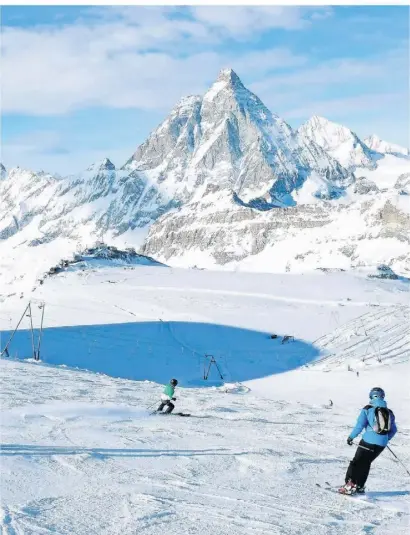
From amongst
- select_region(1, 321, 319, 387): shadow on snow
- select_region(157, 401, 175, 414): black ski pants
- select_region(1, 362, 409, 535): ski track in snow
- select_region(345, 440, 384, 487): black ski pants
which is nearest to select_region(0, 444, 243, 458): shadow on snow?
select_region(1, 362, 409, 535): ski track in snow

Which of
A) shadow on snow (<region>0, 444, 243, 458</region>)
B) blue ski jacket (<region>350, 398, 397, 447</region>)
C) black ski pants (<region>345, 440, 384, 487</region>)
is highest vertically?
blue ski jacket (<region>350, 398, 397, 447</region>)

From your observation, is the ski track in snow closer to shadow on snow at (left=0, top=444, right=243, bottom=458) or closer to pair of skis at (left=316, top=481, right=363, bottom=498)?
shadow on snow at (left=0, top=444, right=243, bottom=458)

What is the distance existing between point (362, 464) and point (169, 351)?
4351cm

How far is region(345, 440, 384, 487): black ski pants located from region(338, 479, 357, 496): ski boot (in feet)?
0.28

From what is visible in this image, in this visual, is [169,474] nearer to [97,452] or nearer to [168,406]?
[97,452]

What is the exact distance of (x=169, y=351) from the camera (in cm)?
5400

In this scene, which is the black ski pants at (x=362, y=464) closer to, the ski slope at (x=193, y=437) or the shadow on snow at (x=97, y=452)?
the ski slope at (x=193, y=437)

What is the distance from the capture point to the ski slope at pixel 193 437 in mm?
9070

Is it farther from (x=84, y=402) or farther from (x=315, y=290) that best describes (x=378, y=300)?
(x=84, y=402)

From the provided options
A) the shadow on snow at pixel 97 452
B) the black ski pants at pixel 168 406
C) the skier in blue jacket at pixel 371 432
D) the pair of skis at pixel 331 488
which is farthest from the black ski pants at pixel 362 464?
the black ski pants at pixel 168 406

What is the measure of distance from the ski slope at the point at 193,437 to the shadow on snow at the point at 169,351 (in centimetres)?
22

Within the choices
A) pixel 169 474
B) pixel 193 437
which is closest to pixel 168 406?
pixel 193 437

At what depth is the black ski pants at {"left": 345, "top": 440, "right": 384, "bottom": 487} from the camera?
10914 millimetres

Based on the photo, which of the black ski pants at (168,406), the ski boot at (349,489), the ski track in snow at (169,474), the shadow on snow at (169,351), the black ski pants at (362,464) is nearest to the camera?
the ski track in snow at (169,474)
